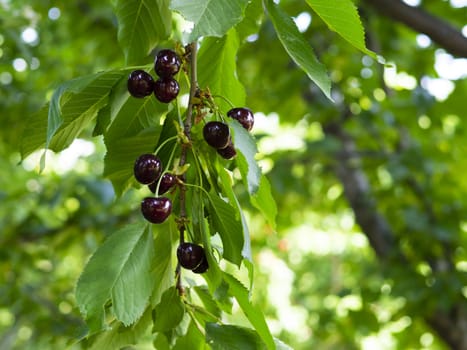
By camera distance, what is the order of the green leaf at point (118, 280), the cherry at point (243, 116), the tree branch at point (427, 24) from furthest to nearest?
the tree branch at point (427, 24)
the cherry at point (243, 116)
the green leaf at point (118, 280)

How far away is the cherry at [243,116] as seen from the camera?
68 centimetres

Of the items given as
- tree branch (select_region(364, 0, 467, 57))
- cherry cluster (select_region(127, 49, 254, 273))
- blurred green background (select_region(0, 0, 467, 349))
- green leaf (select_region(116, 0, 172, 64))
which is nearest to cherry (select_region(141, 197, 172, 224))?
cherry cluster (select_region(127, 49, 254, 273))

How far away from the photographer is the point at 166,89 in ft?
2.23

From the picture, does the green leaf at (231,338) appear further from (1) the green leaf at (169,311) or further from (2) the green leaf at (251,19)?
(2) the green leaf at (251,19)

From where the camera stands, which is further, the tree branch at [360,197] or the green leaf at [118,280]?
the tree branch at [360,197]

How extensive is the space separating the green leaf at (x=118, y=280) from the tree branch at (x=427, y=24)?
1134 mm

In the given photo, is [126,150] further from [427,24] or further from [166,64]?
[427,24]

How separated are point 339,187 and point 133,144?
7.88ft

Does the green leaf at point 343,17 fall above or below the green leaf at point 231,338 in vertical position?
above

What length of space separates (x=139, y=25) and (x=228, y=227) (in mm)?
315

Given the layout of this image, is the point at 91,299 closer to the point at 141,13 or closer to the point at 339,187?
the point at 141,13

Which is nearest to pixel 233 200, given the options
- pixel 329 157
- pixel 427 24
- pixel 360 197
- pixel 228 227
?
pixel 228 227

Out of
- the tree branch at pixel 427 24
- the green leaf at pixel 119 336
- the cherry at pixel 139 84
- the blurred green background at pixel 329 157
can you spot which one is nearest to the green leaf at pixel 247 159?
the cherry at pixel 139 84

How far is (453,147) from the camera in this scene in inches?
94.6
